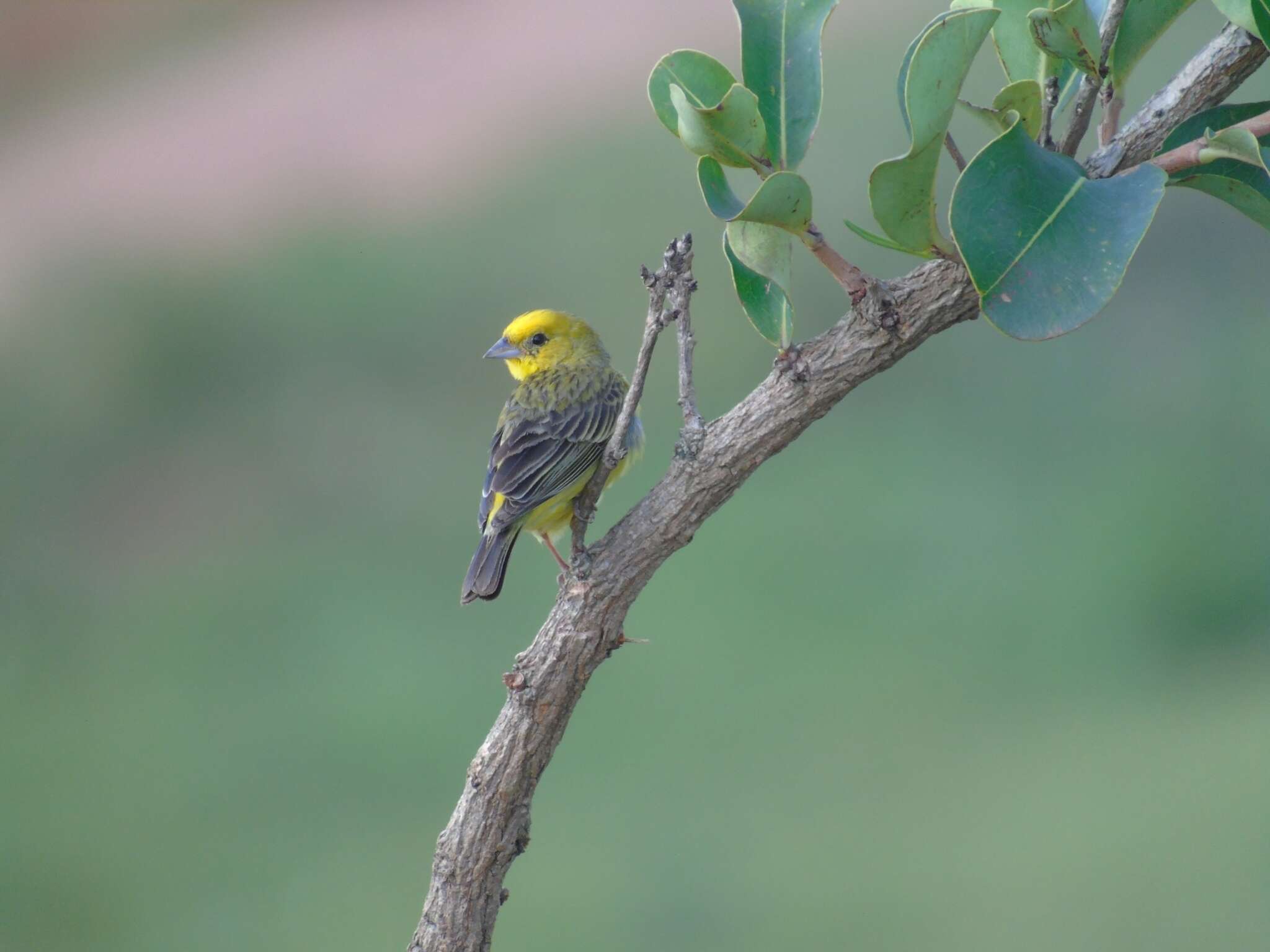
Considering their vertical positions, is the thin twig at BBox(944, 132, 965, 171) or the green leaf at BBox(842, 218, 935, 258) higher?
the thin twig at BBox(944, 132, 965, 171)

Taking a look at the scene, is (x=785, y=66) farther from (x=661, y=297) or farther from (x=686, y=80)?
(x=661, y=297)

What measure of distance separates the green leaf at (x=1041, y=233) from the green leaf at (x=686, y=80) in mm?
390

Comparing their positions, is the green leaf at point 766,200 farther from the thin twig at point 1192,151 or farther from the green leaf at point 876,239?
the thin twig at point 1192,151

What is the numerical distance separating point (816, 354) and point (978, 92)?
275 centimetres

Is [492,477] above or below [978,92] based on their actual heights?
below

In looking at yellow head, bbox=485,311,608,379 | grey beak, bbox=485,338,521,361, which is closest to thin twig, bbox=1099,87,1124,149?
yellow head, bbox=485,311,608,379

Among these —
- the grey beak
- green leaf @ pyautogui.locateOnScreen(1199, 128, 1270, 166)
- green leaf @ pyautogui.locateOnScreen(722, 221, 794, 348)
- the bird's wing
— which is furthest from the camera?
the grey beak

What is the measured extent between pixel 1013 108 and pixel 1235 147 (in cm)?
23

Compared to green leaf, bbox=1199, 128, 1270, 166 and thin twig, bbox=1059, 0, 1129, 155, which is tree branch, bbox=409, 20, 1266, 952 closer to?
thin twig, bbox=1059, 0, 1129, 155

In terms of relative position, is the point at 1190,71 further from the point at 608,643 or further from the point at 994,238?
the point at 608,643

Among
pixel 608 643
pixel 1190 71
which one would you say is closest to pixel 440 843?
pixel 608 643

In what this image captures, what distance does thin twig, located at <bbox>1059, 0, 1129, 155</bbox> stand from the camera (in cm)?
126

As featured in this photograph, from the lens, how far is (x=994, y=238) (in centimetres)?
115

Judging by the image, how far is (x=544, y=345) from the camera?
284cm
